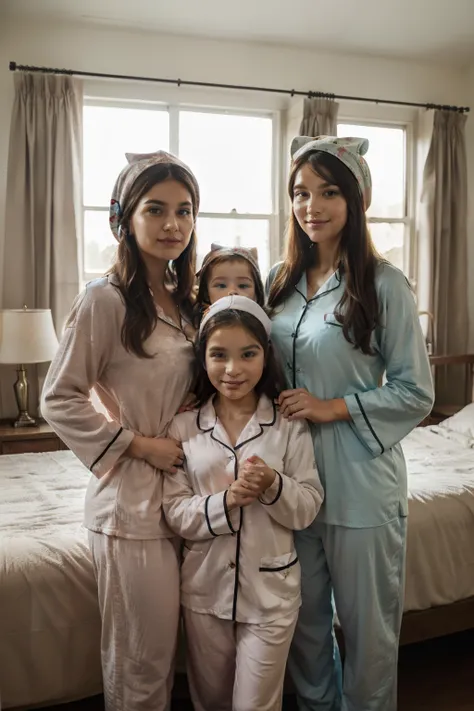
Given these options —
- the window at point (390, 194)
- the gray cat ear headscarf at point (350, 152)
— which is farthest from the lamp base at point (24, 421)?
the window at point (390, 194)

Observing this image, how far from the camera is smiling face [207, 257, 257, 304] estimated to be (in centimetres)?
182

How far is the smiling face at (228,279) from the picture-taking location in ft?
5.98

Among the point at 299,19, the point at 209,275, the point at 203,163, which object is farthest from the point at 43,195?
the point at 209,275

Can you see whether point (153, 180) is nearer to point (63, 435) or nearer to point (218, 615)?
point (63, 435)

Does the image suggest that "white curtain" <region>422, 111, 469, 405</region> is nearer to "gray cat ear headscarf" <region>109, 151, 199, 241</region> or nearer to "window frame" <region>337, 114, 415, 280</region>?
"window frame" <region>337, 114, 415, 280</region>

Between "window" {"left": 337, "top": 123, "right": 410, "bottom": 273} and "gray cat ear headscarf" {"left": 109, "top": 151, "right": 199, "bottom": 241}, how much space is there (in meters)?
3.05

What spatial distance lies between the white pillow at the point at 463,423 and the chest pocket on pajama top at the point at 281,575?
6.23 feet

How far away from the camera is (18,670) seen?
Answer: 1759mm

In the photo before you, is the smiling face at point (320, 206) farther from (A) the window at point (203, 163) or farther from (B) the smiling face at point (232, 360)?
(A) the window at point (203, 163)

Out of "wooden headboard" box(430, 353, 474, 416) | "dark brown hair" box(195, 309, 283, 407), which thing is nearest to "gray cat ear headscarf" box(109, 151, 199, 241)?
"dark brown hair" box(195, 309, 283, 407)

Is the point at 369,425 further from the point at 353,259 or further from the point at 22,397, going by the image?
the point at 22,397

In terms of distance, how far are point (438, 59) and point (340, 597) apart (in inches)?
149

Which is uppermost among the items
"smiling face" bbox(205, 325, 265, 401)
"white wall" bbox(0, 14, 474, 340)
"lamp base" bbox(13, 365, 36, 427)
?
"white wall" bbox(0, 14, 474, 340)

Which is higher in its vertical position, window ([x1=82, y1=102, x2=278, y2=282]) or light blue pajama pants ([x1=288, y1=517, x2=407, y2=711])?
window ([x1=82, y1=102, x2=278, y2=282])
